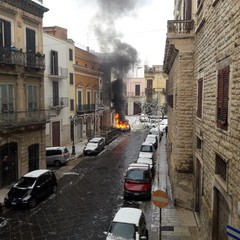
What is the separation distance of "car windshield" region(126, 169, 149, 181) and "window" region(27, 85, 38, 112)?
28.4 ft

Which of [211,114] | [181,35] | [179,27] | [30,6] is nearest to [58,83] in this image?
[30,6]

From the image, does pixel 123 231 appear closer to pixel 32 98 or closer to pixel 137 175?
pixel 137 175

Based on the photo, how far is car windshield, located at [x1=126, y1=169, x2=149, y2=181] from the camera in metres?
18.9

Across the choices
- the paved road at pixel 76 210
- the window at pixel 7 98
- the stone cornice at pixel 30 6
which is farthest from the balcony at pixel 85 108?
the window at pixel 7 98

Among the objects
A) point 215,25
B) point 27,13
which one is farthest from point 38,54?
point 215,25

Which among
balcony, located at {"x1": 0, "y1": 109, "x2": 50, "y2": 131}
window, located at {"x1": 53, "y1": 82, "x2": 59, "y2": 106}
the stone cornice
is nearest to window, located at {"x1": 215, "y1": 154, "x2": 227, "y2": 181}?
balcony, located at {"x1": 0, "y1": 109, "x2": 50, "y2": 131}

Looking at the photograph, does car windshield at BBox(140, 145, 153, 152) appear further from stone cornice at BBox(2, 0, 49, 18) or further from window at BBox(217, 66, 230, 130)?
window at BBox(217, 66, 230, 130)

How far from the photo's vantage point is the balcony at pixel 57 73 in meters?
32.4

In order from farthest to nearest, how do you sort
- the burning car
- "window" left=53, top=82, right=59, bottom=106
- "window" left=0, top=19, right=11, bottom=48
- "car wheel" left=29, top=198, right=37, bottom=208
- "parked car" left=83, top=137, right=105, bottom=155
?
the burning car
"window" left=53, top=82, right=59, bottom=106
"parked car" left=83, top=137, right=105, bottom=155
"window" left=0, top=19, right=11, bottom=48
"car wheel" left=29, top=198, right=37, bottom=208

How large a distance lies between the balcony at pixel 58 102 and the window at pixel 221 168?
83.5ft

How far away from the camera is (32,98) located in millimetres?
23188

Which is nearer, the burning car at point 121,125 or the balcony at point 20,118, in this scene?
the balcony at point 20,118

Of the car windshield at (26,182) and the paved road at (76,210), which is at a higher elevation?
the car windshield at (26,182)

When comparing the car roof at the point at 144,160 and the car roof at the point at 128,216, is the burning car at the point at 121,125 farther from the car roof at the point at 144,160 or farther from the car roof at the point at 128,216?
the car roof at the point at 128,216
